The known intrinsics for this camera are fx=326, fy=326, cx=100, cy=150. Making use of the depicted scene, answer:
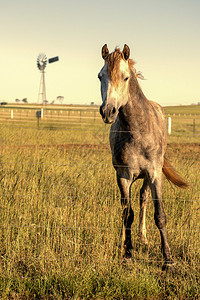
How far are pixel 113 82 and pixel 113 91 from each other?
111mm

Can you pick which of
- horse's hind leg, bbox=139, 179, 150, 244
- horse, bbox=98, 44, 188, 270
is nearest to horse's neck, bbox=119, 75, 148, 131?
horse, bbox=98, 44, 188, 270

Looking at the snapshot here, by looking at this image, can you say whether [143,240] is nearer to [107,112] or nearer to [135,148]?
[135,148]

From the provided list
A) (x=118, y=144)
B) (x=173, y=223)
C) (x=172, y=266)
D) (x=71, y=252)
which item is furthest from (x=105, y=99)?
(x=173, y=223)

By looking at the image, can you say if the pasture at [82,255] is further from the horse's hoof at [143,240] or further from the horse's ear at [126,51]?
the horse's ear at [126,51]

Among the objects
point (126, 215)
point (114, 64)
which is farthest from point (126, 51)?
point (126, 215)

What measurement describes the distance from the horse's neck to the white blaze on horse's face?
0.71 feet

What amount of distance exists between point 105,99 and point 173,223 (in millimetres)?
2810

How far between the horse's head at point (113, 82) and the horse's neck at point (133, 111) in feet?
0.84

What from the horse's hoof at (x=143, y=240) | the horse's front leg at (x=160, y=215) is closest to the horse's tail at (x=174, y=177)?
the horse's hoof at (x=143, y=240)

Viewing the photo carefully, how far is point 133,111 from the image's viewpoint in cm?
443

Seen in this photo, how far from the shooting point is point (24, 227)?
473 centimetres

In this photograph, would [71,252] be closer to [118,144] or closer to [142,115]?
[118,144]

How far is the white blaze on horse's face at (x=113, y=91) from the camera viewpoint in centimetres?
357

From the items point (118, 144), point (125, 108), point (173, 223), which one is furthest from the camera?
point (173, 223)
